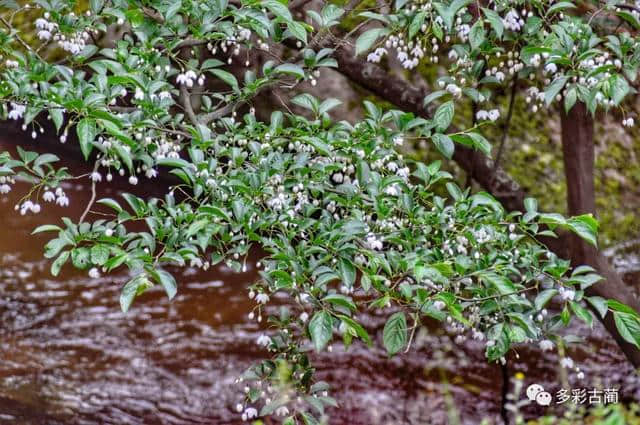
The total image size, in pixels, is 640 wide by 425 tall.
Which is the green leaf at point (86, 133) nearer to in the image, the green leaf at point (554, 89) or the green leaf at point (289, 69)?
the green leaf at point (289, 69)

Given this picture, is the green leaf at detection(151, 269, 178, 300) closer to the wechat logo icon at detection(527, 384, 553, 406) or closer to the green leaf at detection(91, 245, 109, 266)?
the green leaf at detection(91, 245, 109, 266)

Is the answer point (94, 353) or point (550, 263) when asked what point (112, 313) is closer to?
point (94, 353)

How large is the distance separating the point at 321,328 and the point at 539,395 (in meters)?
2.83

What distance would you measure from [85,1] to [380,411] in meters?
5.51

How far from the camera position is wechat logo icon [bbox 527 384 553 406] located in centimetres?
481

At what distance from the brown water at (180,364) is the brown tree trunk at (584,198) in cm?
104

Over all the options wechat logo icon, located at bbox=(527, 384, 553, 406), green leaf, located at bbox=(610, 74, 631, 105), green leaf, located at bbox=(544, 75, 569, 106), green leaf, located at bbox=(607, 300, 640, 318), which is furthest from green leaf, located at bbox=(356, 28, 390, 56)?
wechat logo icon, located at bbox=(527, 384, 553, 406)

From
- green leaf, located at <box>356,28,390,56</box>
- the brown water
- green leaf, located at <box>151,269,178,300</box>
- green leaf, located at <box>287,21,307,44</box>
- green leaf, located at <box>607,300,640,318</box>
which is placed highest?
green leaf, located at <box>356,28,390,56</box>

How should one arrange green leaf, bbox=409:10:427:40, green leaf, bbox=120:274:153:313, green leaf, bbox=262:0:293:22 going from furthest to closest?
green leaf, bbox=409:10:427:40
green leaf, bbox=262:0:293:22
green leaf, bbox=120:274:153:313

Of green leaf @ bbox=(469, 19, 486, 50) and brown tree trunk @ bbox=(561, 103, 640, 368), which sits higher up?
green leaf @ bbox=(469, 19, 486, 50)

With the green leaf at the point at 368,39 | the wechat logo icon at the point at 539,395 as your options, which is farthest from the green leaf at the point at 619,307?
the wechat logo icon at the point at 539,395

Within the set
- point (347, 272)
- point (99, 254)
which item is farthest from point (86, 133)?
point (347, 272)

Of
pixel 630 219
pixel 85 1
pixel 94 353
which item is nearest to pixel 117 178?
pixel 85 1

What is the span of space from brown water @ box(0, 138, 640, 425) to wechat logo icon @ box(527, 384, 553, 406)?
0.78ft
